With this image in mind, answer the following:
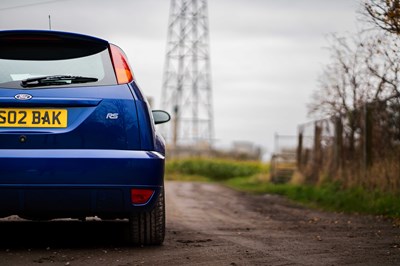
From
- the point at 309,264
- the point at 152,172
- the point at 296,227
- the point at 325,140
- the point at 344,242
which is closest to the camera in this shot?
the point at 309,264

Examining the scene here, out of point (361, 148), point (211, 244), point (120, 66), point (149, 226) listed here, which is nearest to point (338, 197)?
point (361, 148)

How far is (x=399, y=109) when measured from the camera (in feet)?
40.3

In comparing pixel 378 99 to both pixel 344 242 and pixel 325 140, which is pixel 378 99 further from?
pixel 344 242

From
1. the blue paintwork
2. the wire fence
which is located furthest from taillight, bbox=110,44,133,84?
the wire fence

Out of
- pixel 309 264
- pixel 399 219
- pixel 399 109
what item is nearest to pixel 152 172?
pixel 309 264

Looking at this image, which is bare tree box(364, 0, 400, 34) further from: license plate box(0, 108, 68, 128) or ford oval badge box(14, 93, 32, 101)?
ford oval badge box(14, 93, 32, 101)

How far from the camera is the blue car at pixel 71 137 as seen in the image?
5633 millimetres

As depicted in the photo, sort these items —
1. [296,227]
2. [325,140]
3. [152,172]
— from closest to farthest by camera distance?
[152,172] → [296,227] → [325,140]

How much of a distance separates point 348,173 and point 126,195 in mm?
9538

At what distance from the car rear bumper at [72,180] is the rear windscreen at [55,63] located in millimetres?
602

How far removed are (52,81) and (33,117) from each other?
0.34m

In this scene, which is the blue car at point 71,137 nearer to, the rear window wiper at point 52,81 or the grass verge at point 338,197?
the rear window wiper at point 52,81

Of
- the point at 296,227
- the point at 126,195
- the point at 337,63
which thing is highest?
the point at 337,63

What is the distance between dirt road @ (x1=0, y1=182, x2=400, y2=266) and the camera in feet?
18.6
